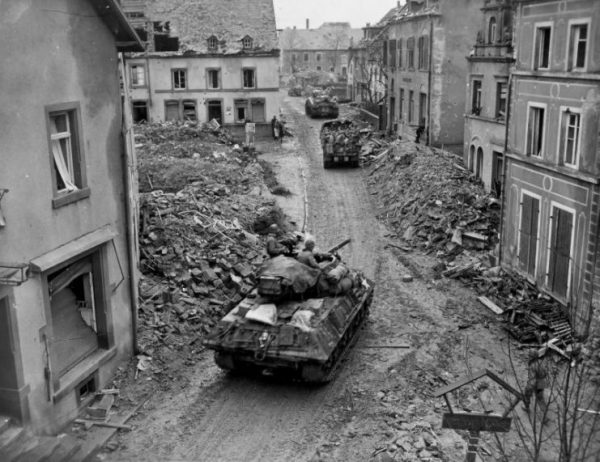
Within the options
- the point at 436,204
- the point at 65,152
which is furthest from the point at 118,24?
the point at 436,204

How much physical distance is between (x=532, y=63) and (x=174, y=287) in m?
12.2

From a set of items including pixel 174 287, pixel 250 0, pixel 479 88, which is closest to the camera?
pixel 174 287

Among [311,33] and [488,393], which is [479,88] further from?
[311,33]

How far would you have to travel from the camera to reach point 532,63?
1973cm

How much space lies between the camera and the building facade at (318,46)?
103m

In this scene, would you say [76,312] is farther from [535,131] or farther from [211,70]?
[211,70]

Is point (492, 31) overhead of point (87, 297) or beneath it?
overhead

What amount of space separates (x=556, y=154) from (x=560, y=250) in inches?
106

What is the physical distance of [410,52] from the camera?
141 ft

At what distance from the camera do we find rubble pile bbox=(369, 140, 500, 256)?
2528cm

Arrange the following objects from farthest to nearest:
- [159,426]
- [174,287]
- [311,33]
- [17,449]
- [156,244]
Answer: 1. [311,33]
2. [156,244]
3. [174,287]
4. [159,426]
5. [17,449]

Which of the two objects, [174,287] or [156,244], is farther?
[156,244]

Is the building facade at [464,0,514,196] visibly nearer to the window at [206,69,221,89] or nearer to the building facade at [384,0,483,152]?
the building facade at [384,0,483,152]

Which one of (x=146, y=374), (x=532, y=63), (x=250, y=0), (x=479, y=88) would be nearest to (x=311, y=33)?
(x=250, y=0)
